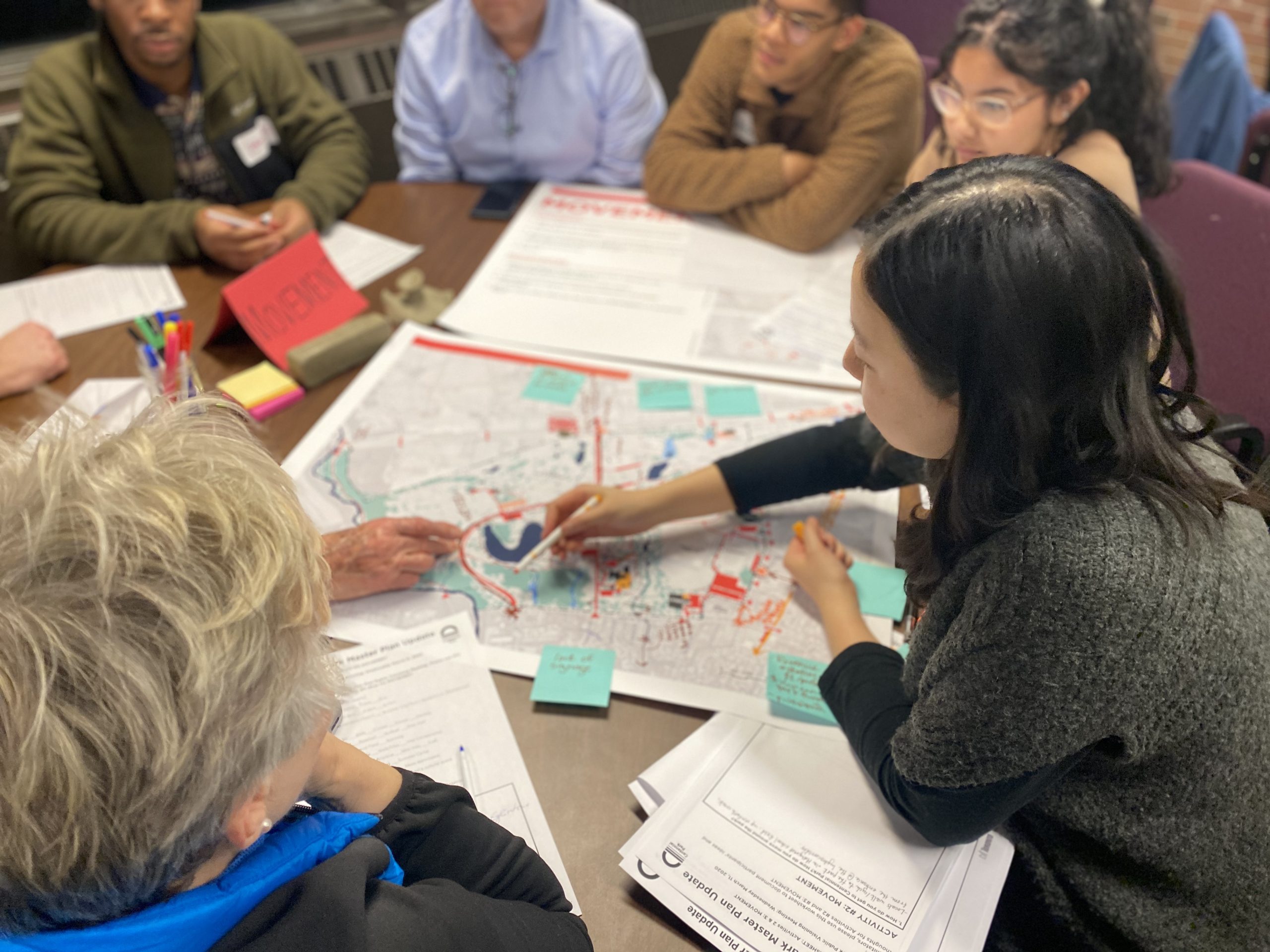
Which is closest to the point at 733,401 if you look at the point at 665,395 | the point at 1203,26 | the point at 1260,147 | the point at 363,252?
the point at 665,395

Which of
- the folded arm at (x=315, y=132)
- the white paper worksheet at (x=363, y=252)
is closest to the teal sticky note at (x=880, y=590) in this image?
the white paper worksheet at (x=363, y=252)

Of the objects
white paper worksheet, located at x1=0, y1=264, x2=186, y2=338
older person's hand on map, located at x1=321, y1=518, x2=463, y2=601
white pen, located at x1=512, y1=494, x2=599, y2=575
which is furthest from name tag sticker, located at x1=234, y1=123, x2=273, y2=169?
white pen, located at x1=512, y1=494, x2=599, y2=575

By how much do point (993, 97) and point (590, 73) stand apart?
0.92m

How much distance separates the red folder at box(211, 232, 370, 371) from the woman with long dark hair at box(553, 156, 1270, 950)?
0.94m

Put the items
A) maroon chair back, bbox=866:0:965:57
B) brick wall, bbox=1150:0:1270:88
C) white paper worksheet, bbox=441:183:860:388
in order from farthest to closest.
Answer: brick wall, bbox=1150:0:1270:88 → maroon chair back, bbox=866:0:965:57 → white paper worksheet, bbox=441:183:860:388

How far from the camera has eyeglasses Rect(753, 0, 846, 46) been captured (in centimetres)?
149

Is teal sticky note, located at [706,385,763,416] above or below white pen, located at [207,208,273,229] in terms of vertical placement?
below

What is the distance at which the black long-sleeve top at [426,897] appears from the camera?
52 centimetres

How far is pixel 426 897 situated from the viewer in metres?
0.59

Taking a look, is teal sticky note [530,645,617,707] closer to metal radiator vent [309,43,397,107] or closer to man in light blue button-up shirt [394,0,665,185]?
man in light blue button-up shirt [394,0,665,185]

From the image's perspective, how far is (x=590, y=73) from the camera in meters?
1.82

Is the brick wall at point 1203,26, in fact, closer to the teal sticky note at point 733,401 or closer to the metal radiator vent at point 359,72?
the metal radiator vent at point 359,72

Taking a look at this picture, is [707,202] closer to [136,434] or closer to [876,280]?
[876,280]

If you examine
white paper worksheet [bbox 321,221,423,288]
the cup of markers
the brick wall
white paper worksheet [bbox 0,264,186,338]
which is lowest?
the brick wall
